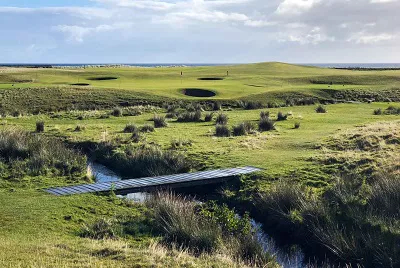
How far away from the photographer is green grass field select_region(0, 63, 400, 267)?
36.4 ft

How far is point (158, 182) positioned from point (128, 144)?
8.47m

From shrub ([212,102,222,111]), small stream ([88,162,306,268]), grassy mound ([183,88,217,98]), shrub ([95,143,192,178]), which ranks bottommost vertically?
small stream ([88,162,306,268])

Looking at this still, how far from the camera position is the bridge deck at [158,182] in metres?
17.8

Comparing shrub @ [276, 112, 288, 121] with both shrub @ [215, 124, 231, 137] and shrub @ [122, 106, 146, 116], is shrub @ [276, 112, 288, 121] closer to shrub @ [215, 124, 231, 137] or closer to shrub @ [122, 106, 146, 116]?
shrub @ [215, 124, 231, 137]

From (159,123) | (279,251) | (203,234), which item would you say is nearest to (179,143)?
(159,123)

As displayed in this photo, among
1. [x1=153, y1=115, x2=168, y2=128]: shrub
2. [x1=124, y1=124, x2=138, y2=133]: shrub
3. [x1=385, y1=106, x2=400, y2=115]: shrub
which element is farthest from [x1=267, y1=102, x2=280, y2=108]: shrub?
[x1=124, y1=124, x2=138, y2=133]: shrub

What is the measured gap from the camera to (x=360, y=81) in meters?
74.6

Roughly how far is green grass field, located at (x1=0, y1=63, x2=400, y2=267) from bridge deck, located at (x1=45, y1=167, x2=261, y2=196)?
31.5 inches

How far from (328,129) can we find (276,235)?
17.9 metres

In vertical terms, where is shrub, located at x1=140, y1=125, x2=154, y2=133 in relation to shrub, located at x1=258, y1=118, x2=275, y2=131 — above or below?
below

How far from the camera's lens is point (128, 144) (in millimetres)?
27078

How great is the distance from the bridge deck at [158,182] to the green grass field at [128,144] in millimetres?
801

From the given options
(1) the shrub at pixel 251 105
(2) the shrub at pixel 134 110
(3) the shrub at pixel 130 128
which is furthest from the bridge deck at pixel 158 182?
(1) the shrub at pixel 251 105

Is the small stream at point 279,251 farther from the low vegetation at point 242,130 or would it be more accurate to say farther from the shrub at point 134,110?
the shrub at point 134,110
